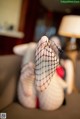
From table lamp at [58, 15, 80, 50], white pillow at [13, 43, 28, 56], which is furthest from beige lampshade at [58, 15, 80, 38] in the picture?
white pillow at [13, 43, 28, 56]

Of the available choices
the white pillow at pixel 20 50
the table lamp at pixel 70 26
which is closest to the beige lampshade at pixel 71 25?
the table lamp at pixel 70 26

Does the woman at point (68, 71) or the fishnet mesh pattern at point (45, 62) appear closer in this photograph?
the fishnet mesh pattern at point (45, 62)

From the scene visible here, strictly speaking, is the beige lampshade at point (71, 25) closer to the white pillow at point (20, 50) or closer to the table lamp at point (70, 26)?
the table lamp at point (70, 26)

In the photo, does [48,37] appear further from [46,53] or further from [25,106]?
[25,106]

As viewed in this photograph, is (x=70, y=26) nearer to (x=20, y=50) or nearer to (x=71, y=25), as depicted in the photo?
(x=71, y=25)

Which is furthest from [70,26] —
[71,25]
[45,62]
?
[45,62]

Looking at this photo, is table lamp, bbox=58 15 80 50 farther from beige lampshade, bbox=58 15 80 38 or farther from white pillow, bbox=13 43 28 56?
white pillow, bbox=13 43 28 56
